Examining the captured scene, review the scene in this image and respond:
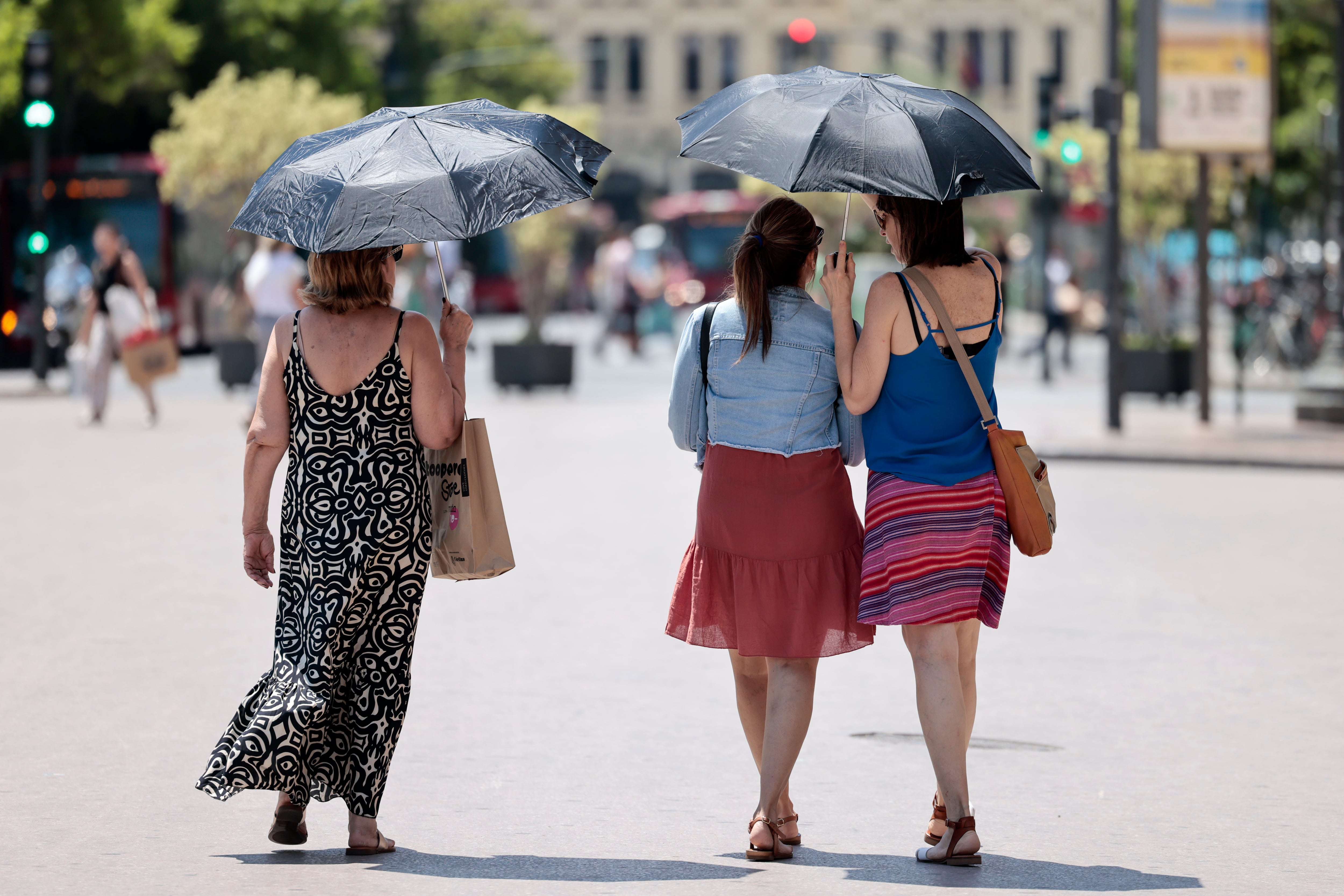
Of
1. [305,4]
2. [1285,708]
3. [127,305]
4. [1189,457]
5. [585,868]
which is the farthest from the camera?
[305,4]

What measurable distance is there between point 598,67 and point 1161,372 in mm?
58445

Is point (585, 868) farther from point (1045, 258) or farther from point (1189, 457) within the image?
point (1045, 258)

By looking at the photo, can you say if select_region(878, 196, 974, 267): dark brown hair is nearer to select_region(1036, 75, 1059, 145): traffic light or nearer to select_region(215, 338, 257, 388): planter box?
select_region(1036, 75, 1059, 145): traffic light

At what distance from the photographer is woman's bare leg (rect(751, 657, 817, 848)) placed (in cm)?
528

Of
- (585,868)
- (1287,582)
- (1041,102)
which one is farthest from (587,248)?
(585,868)

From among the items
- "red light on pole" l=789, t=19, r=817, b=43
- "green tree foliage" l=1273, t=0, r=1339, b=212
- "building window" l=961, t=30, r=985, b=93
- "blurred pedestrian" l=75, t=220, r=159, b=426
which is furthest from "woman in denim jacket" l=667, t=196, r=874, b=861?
"building window" l=961, t=30, r=985, b=93

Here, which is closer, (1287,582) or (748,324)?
(748,324)

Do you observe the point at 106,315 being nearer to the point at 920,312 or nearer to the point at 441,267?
the point at 441,267

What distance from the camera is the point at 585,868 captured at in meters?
5.23

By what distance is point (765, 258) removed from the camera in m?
5.31

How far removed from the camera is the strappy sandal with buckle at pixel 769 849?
530 cm

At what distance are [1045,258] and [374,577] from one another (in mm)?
30235

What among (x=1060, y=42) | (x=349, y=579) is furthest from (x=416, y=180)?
(x=1060, y=42)

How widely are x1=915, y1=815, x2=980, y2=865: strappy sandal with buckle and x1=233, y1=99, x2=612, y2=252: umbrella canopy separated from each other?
183 centimetres
